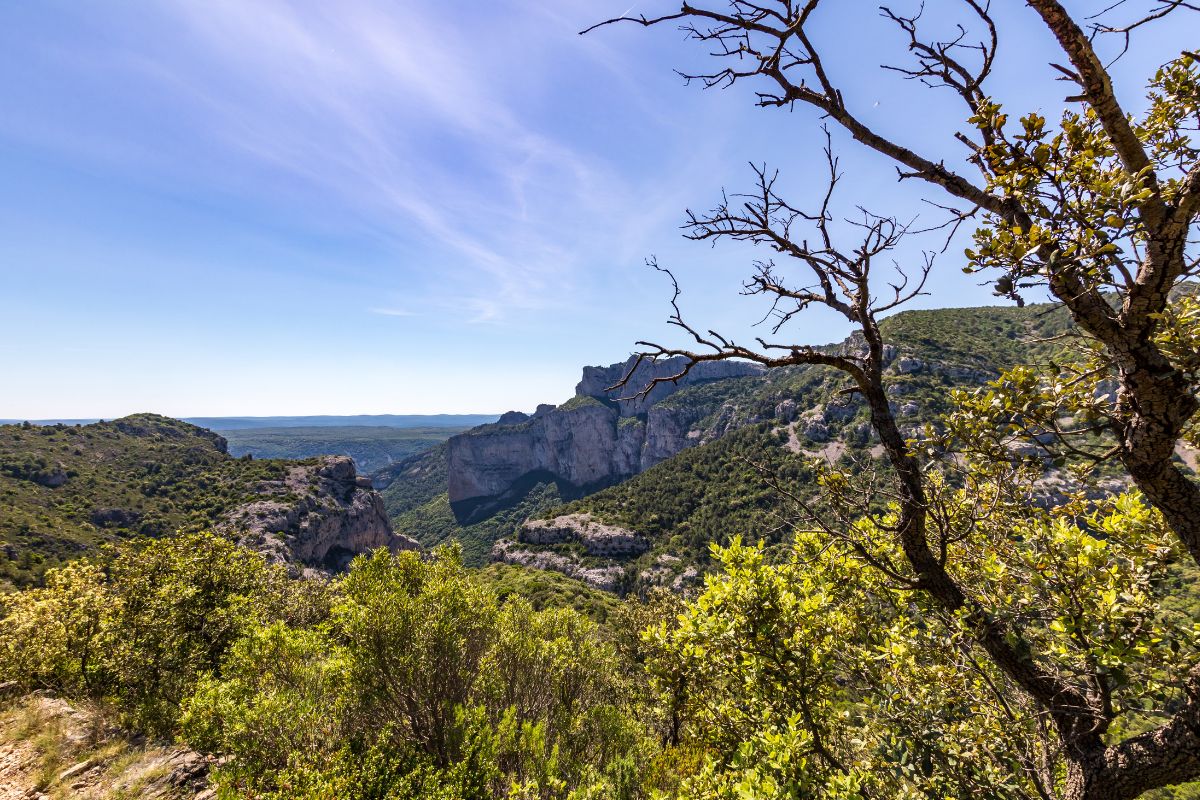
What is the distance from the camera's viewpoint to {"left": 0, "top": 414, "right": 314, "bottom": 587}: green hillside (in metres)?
57.0

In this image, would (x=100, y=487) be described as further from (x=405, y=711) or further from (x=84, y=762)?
(x=405, y=711)

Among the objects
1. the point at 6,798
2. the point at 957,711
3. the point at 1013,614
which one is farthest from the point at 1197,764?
the point at 6,798

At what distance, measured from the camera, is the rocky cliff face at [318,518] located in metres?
80.1

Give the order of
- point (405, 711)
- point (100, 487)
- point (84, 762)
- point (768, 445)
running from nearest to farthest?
point (405, 711) < point (84, 762) < point (100, 487) < point (768, 445)

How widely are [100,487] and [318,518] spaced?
35048 millimetres

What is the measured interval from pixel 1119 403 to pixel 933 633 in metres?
3.51

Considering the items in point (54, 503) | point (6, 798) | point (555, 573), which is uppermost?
point (6, 798)

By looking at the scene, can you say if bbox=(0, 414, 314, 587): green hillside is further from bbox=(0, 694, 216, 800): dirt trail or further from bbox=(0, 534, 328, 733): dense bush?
bbox=(0, 694, 216, 800): dirt trail

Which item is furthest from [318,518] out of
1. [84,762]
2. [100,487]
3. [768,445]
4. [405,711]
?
[768,445]

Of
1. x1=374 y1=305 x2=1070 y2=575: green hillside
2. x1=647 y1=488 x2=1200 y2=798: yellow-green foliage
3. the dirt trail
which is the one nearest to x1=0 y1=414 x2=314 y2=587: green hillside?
the dirt trail

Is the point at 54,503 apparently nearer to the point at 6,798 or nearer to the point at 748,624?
the point at 6,798

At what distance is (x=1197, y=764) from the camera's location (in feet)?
11.9

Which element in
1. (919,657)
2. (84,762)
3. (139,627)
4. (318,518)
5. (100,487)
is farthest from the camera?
(318,518)

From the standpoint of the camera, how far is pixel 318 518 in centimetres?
9319
